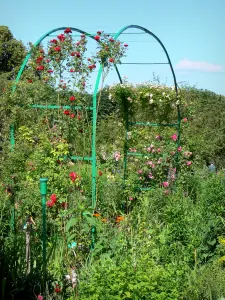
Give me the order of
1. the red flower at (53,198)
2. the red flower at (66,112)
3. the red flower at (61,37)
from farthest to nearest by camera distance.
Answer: the red flower at (61,37) < the red flower at (66,112) < the red flower at (53,198)

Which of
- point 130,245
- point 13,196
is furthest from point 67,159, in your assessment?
point 130,245

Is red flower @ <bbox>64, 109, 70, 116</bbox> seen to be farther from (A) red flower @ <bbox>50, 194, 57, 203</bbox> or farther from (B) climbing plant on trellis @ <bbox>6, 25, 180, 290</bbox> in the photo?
(A) red flower @ <bbox>50, 194, 57, 203</bbox>

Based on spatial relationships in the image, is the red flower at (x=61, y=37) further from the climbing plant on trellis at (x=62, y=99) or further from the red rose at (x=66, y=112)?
the red rose at (x=66, y=112)

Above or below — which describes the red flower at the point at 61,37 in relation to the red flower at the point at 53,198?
above

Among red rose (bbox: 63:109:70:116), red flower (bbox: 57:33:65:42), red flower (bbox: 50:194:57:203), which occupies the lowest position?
red flower (bbox: 50:194:57:203)

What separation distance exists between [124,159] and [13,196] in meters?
2.18

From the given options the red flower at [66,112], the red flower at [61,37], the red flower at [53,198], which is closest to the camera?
the red flower at [53,198]

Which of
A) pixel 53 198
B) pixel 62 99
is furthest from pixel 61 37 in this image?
pixel 53 198

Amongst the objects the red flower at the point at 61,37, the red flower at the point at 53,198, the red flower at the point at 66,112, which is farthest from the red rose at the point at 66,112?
the red flower at the point at 53,198

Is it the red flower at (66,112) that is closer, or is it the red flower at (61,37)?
the red flower at (66,112)

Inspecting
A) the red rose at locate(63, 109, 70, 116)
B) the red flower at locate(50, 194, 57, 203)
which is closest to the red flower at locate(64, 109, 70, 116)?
the red rose at locate(63, 109, 70, 116)

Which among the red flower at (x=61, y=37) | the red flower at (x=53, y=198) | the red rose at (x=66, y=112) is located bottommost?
the red flower at (x=53, y=198)

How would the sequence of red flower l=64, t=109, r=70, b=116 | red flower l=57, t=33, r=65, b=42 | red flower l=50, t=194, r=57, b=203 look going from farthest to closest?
1. red flower l=57, t=33, r=65, b=42
2. red flower l=64, t=109, r=70, b=116
3. red flower l=50, t=194, r=57, b=203

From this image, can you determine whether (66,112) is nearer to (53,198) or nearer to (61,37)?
(61,37)
